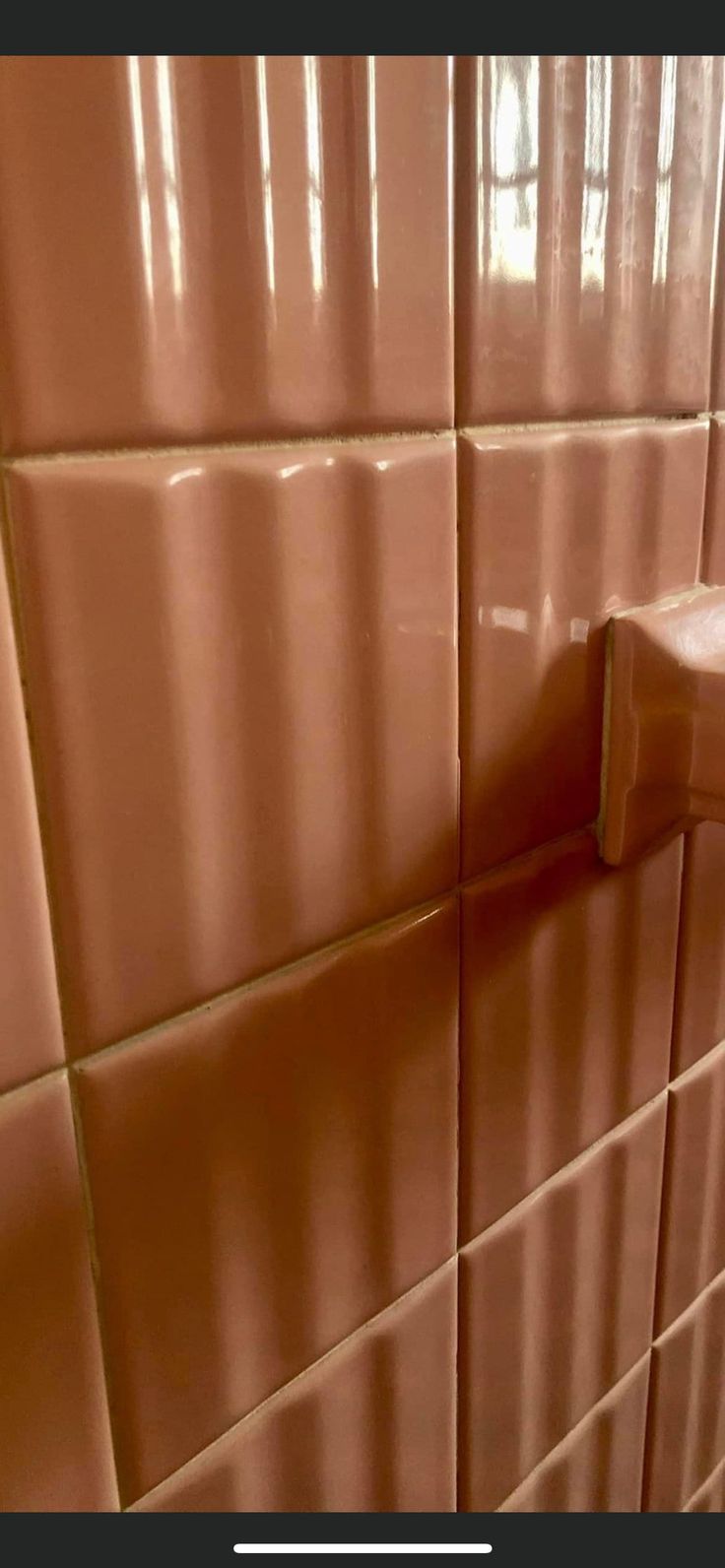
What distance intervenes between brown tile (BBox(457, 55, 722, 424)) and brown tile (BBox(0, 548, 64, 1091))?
0.21 meters

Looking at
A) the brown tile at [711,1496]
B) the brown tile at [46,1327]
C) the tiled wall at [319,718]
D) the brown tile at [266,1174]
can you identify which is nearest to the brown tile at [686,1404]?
the brown tile at [711,1496]

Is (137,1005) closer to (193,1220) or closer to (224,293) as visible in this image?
(193,1220)

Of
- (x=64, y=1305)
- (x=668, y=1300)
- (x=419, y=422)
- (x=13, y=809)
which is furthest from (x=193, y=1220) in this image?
(x=668, y=1300)

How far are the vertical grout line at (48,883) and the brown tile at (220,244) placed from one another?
3 cm

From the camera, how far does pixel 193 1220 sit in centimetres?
42

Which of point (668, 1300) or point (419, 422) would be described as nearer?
point (419, 422)

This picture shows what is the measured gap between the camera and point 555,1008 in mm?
551

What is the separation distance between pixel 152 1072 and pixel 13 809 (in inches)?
4.5

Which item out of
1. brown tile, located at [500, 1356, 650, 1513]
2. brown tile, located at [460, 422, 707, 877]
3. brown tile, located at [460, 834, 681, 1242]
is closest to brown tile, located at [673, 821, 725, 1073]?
brown tile, located at [460, 834, 681, 1242]

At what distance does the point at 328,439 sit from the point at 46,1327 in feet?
1.05

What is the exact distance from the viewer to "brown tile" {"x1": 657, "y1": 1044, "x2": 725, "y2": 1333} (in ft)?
2.22

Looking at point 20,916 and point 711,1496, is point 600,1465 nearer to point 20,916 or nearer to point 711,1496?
point 711,1496

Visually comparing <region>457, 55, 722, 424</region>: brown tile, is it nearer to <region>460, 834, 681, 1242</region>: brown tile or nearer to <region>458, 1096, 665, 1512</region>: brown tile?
<region>460, 834, 681, 1242</region>: brown tile

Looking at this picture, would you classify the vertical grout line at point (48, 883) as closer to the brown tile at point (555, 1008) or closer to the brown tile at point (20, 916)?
the brown tile at point (20, 916)
